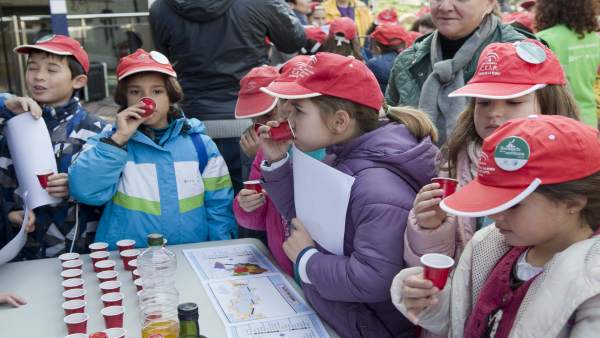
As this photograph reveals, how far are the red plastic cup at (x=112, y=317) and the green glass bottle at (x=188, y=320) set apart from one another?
1.39ft

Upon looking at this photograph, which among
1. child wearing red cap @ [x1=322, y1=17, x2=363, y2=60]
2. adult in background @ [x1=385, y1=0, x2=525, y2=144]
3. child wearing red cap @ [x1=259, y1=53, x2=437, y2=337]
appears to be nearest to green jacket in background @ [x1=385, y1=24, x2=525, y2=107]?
adult in background @ [x1=385, y1=0, x2=525, y2=144]

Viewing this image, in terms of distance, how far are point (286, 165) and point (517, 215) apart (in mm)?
949

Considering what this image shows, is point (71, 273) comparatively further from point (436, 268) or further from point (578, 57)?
point (578, 57)

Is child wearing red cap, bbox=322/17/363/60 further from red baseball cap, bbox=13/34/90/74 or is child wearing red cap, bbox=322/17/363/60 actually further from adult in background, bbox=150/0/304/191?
red baseball cap, bbox=13/34/90/74

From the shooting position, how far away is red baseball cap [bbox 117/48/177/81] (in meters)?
2.77

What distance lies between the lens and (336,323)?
72.9 inches

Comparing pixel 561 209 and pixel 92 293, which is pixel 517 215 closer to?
pixel 561 209

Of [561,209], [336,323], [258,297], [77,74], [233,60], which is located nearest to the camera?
[561,209]

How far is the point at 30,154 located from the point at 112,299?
934mm

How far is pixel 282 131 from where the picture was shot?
2000mm

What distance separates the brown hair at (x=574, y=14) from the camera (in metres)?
3.59

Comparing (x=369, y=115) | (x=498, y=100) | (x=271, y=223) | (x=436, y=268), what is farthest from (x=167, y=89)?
(x=436, y=268)

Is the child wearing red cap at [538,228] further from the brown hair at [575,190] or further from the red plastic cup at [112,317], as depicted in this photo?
the red plastic cup at [112,317]

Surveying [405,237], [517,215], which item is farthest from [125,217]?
[517,215]
